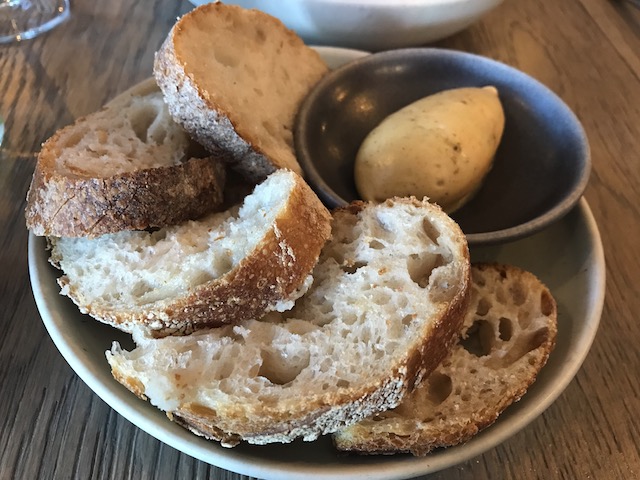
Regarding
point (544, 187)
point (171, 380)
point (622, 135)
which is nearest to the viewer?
point (171, 380)

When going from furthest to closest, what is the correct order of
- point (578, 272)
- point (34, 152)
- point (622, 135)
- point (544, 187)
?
point (622, 135), point (34, 152), point (544, 187), point (578, 272)

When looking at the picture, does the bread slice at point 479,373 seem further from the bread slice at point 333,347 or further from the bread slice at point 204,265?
the bread slice at point 204,265

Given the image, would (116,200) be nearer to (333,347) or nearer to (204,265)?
(204,265)

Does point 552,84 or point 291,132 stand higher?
point 291,132

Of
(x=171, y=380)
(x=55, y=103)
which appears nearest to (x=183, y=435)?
(x=171, y=380)

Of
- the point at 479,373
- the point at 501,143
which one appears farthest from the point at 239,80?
the point at 479,373

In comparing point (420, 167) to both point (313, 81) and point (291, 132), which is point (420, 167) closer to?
point (291, 132)

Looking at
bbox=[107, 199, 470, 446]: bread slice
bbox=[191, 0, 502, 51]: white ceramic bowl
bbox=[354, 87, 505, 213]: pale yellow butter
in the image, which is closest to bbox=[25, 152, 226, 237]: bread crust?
bbox=[107, 199, 470, 446]: bread slice

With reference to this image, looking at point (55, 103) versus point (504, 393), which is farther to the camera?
point (55, 103)
